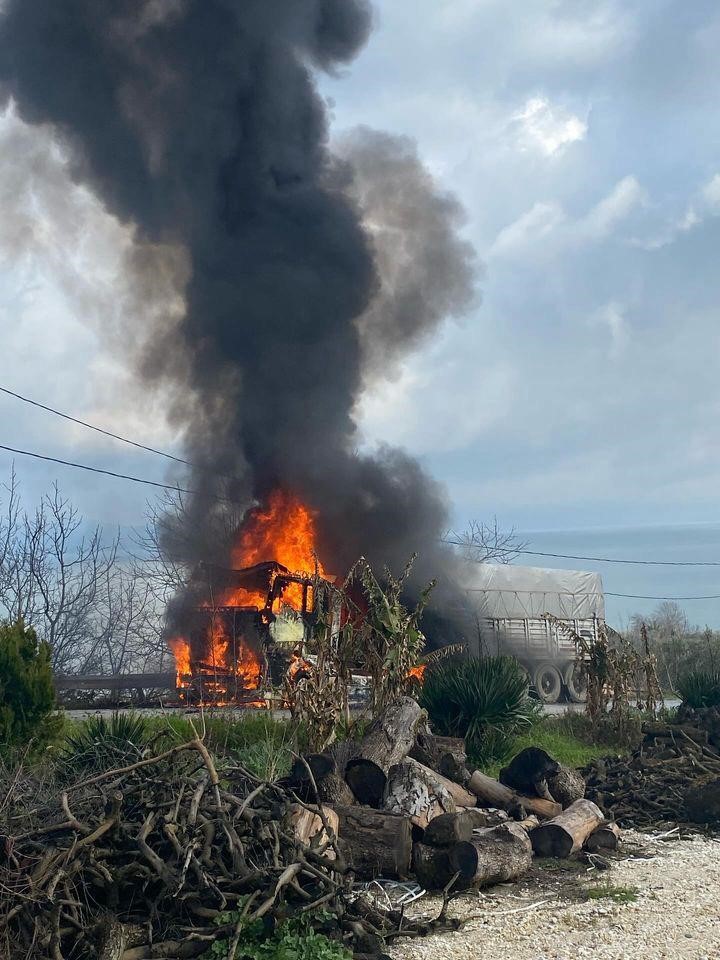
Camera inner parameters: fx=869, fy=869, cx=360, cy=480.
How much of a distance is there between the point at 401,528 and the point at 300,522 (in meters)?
2.55

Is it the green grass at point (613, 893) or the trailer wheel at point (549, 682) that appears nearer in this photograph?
the green grass at point (613, 893)

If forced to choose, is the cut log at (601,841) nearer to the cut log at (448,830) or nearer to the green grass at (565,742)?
the cut log at (448,830)

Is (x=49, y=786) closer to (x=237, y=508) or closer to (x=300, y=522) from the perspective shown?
(x=300, y=522)

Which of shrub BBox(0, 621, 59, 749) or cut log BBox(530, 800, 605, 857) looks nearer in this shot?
cut log BBox(530, 800, 605, 857)

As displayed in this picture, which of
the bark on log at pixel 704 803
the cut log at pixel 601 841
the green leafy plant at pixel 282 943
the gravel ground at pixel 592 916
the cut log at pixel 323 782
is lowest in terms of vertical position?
the gravel ground at pixel 592 916

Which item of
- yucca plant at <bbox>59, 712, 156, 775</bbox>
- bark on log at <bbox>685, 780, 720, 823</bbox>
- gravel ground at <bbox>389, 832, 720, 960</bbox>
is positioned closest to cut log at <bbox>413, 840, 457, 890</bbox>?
gravel ground at <bbox>389, 832, 720, 960</bbox>

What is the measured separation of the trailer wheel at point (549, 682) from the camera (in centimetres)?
2086

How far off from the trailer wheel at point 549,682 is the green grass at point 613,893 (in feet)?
49.9

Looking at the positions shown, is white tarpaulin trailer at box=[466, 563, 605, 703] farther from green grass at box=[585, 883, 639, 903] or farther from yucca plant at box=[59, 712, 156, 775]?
green grass at box=[585, 883, 639, 903]

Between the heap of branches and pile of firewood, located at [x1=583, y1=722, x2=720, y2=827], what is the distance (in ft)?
13.4

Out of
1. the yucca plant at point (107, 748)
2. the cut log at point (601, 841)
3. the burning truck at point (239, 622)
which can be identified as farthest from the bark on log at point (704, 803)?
the burning truck at point (239, 622)

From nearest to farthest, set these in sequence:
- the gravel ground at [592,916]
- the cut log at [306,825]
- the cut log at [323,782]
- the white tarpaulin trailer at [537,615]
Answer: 1. the gravel ground at [592,916]
2. the cut log at [306,825]
3. the cut log at [323,782]
4. the white tarpaulin trailer at [537,615]

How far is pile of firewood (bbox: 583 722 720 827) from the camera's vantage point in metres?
8.01

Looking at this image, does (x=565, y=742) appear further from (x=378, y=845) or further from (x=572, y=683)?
(x=572, y=683)
